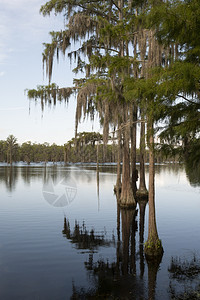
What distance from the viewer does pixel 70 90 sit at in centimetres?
2684

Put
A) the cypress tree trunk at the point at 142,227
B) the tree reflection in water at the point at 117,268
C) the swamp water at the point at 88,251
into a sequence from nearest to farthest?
the tree reflection in water at the point at 117,268 < the swamp water at the point at 88,251 < the cypress tree trunk at the point at 142,227

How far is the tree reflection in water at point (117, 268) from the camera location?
8.79 meters

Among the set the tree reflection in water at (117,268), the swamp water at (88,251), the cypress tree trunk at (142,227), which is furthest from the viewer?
the cypress tree trunk at (142,227)

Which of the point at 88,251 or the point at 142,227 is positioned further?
the point at 142,227

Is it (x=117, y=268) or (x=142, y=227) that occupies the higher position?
(x=117, y=268)

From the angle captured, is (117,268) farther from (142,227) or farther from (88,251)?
(142,227)

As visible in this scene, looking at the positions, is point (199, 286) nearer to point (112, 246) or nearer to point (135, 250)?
point (135, 250)

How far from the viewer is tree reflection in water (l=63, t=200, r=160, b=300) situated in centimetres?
879

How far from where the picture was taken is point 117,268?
10781mm

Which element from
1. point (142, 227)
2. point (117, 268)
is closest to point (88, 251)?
point (117, 268)

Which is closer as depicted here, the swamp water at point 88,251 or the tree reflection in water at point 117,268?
the tree reflection in water at point 117,268

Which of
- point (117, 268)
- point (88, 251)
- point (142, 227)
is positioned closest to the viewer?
point (117, 268)

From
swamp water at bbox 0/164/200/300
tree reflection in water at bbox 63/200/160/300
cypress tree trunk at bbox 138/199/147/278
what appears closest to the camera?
tree reflection in water at bbox 63/200/160/300

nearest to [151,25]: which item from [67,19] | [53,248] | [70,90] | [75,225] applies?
[53,248]
